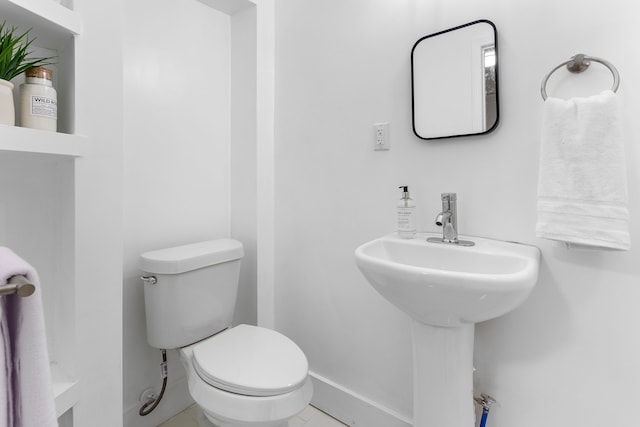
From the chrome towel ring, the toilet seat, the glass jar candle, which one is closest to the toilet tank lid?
the toilet seat

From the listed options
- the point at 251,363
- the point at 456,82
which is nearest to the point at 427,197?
the point at 456,82

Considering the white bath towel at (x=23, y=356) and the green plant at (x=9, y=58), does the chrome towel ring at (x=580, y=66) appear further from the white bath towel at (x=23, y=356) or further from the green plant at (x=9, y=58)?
the green plant at (x=9, y=58)

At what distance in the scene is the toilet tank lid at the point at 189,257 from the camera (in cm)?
127

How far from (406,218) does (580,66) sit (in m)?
0.66

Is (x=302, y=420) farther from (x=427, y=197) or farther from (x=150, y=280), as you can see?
(x=427, y=197)

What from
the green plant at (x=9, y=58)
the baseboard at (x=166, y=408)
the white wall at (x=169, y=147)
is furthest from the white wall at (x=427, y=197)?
the green plant at (x=9, y=58)

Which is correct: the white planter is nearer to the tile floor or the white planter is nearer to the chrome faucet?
the chrome faucet

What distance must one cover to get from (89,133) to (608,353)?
1.64 m

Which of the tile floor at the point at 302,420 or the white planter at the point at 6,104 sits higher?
the white planter at the point at 6,104

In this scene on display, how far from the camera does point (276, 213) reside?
1.78 metres

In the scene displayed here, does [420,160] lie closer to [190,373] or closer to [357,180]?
[357,180]

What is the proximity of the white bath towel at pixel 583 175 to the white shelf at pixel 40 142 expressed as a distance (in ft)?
4.36

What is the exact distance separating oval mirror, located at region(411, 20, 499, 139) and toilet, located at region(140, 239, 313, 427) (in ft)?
3.13

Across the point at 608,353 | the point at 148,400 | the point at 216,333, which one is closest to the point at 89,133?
the point at 216,333
